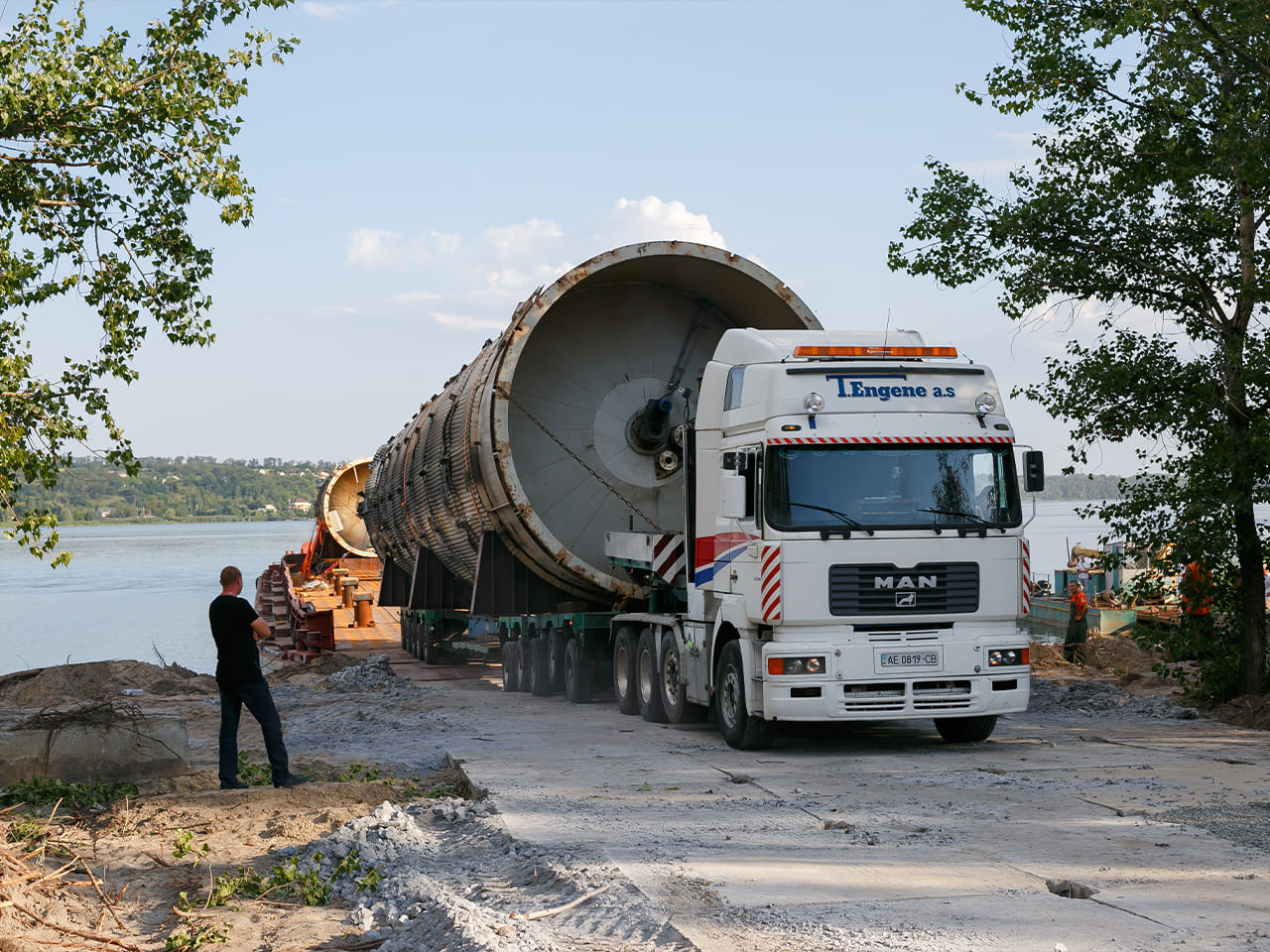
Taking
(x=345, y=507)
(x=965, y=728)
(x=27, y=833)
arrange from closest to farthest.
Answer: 1. (x=27, y=833)
2. (x=965, y=728)
3. (x=345, y=507)

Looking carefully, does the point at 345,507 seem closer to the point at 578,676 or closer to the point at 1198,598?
the point at 578,676

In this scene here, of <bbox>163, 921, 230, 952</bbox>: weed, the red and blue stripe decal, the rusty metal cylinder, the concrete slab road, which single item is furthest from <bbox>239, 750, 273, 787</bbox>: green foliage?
the rusty metal cylinder

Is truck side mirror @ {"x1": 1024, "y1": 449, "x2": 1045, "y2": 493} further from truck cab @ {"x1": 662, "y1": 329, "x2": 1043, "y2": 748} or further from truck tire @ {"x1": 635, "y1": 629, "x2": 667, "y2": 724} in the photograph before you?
truck tire @ {"x1": 635, "y1": 629, "x2": 667, "y2": 724}

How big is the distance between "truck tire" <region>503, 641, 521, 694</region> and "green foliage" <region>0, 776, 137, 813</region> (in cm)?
847

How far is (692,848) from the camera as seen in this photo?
24.6 feet

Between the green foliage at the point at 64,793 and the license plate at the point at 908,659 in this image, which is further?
the license plate at the point at 908,659

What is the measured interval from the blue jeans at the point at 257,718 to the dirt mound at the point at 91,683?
8380 millimetres

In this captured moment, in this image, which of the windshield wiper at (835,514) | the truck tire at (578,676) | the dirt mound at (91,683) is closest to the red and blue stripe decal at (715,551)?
the windshield wiper at (835,514)

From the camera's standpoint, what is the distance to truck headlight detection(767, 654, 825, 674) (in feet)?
35.8

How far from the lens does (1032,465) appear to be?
11.3 m

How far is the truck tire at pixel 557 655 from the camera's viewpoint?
16.8 metres

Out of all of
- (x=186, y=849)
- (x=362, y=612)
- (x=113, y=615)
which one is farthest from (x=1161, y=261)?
(x=113, y=615)

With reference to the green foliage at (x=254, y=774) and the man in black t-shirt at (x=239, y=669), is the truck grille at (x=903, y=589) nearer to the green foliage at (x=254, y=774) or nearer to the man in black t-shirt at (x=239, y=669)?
the man in black t-shirt at (x=239, y=669)

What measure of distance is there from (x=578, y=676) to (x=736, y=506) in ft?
18.6
